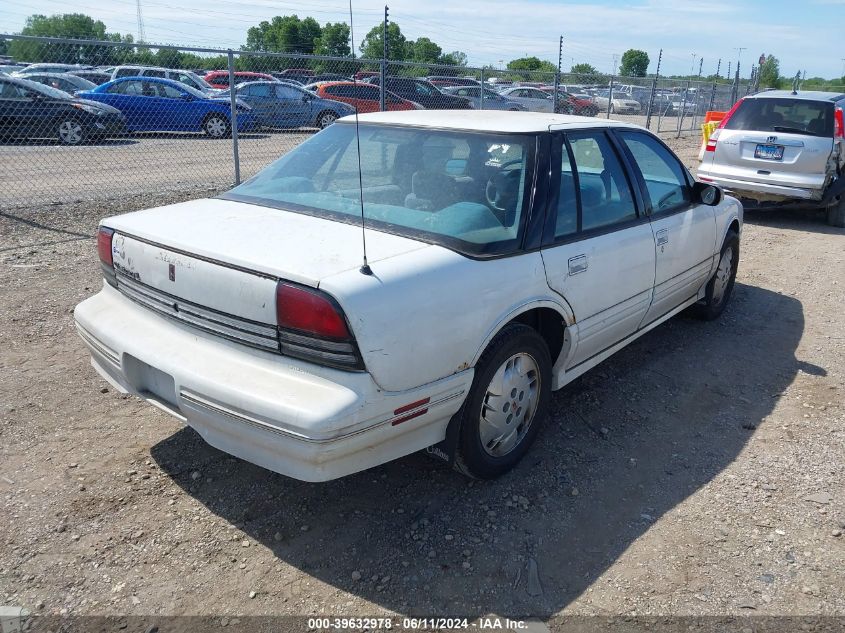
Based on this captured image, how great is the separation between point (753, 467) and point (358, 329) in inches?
89.9

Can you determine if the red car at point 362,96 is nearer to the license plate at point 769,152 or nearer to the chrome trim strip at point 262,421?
the license plate at point 769,152

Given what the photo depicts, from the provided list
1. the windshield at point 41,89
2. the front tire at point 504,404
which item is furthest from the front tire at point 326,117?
the front tire at point 504,404

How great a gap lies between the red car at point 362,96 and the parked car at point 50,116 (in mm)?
5142

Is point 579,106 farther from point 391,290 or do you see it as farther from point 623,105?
point 391,290

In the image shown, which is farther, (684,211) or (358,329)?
(684,211)

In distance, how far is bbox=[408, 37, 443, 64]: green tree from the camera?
3211 cm

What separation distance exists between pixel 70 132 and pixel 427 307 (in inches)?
502

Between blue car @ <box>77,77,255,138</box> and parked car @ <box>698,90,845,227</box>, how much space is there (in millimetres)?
10230

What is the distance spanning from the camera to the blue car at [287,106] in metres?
13.0

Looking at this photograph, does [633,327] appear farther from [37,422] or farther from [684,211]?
[37,422]

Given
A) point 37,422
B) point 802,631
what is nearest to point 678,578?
point 802,631

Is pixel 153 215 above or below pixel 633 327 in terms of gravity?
above

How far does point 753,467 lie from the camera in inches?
137

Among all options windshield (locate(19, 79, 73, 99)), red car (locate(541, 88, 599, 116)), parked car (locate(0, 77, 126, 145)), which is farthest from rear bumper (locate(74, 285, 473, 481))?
red car (locate(541, 88, 599, 116))
